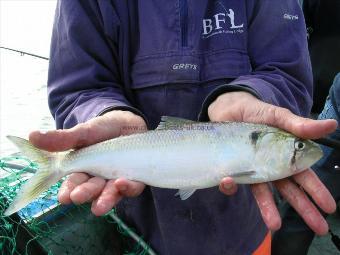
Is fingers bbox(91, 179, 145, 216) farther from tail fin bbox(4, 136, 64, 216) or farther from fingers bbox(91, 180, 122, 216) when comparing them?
tail fin bbox(4, 136, 64, 216)

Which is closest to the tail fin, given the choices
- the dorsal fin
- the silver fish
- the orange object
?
the silver fish

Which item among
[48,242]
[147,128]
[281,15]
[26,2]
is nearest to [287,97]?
[281,15]

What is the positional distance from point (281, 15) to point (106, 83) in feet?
3.61

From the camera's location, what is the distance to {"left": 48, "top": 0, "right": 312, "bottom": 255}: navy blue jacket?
7.41ft

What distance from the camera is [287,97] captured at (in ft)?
7.62

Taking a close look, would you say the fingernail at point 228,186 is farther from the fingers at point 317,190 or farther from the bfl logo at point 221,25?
the bfl logo at point 221,25

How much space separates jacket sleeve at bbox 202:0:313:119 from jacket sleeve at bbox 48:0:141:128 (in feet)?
2.64

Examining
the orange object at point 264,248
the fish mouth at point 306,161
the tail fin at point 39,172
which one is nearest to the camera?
the fish mouth at point 306,161

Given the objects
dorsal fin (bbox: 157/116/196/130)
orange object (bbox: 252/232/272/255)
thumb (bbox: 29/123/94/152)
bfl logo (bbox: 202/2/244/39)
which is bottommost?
orange object (bbox: 252/232/272/255)

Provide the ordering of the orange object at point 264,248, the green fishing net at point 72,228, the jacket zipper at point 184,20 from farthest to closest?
the orange object at point 264,248 → the green fishing net at point 72,228 → the jacket zipper at point 184,20

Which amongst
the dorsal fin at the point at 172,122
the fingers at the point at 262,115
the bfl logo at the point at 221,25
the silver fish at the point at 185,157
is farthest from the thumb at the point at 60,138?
the bfl logo at the point at 221,25

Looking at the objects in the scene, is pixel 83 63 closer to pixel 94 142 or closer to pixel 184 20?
pixel 94 142

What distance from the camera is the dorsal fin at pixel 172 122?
2.11 meters

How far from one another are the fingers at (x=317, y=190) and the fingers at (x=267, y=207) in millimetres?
157
